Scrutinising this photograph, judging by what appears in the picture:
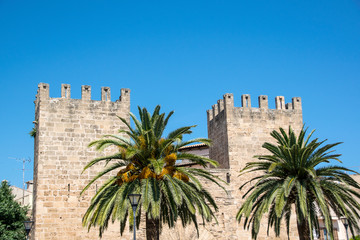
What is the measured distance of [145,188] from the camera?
15.0 m

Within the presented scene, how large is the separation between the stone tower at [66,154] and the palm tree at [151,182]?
3.31 metres

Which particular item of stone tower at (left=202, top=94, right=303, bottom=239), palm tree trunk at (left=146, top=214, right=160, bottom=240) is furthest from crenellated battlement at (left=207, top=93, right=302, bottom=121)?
palm tree trunk at (left=146, top=214, right=160, bottom=240)

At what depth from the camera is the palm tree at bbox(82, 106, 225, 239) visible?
49.3ft

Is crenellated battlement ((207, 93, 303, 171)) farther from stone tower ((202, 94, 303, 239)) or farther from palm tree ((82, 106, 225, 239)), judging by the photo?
palm tree ((82, 106, 225, 239))

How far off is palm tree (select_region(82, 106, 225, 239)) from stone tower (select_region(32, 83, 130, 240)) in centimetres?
331

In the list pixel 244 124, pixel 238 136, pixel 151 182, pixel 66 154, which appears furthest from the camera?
pixel 244 124

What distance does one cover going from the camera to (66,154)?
19.7 m

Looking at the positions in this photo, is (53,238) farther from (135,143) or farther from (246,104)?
(246,104)

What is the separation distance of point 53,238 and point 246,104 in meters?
10.5

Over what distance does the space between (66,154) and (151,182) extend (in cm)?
575

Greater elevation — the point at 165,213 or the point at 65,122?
the point at 65,122

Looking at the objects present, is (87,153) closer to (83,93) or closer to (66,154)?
(66,154)

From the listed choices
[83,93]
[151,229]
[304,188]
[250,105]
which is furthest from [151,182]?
[250,105]

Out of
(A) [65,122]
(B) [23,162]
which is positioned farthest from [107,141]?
(B) [23,162]
